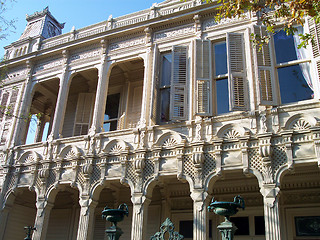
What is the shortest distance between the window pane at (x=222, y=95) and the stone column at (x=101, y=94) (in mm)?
4788

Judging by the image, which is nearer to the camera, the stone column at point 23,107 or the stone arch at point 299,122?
the stone arch at point 299,122

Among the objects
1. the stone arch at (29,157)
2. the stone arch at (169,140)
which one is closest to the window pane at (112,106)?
the stone arch at (29,157)

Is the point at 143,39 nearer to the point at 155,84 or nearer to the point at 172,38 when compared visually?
the point at 172,38

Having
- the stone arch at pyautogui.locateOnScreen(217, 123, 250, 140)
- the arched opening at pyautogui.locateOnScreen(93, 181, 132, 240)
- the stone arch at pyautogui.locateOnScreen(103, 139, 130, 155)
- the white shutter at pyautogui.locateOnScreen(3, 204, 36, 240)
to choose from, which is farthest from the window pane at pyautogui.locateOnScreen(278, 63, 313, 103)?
the white shutter at pyautogui.locateOnScreen(3, 204, 36, 240)

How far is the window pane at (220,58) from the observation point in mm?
13023

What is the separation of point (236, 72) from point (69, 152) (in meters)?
7.23

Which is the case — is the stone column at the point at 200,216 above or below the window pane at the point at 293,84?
below

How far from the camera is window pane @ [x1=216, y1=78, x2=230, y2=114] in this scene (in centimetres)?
1243

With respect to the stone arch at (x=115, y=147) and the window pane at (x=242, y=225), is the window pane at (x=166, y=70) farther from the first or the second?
the window pane at (x=242, y=225)

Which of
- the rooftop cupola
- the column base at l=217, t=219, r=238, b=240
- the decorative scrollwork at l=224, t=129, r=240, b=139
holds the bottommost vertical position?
the column base at l=217, t=219, r=238, b=240

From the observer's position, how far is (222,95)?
499 inches

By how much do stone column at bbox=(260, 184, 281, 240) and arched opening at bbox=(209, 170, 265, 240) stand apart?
244cm

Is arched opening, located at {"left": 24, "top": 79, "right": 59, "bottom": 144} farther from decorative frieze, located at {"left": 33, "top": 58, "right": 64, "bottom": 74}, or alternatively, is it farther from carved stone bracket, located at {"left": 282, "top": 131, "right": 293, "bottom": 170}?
carved stone bracket, located at {"left": 282, "top": 131, "right": 293, "bottom": 170}

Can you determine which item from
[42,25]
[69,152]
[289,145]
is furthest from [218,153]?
[42,25]
